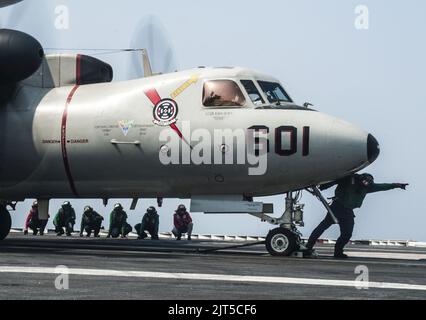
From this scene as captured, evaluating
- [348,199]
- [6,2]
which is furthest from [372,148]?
[6,2]

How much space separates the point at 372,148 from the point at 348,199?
155 centimetres

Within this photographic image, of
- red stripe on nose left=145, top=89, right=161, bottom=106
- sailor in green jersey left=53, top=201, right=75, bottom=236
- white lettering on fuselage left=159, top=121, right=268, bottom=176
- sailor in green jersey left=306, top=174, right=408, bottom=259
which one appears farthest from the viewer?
sailor in green jersey left=53, top=201, right=75, bottom=236

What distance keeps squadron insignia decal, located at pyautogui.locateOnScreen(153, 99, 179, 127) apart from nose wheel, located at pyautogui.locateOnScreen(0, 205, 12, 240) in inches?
307

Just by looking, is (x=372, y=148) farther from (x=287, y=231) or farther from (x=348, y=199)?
(x=287, y=231)

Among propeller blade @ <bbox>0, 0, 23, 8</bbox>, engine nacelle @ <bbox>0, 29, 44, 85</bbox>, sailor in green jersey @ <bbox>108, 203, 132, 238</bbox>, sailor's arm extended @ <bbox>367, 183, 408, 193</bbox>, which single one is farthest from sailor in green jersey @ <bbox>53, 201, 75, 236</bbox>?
sailor's arm extended @ <bbox>367, 183, 408, 193</bbox>

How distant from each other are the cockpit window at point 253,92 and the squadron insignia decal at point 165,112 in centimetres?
168

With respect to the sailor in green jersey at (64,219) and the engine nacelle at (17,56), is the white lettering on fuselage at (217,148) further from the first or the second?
the sailor in green jersey at (64,219)

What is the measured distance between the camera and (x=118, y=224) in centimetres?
3195

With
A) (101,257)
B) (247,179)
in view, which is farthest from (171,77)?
(101,257)

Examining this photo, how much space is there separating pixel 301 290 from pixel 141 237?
21330 millimetres

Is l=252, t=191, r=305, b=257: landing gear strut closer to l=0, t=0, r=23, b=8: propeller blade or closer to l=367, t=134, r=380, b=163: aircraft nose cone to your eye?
l=367, t=134, r=380, b=163: aircraft nose cone

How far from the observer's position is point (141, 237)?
31.6m

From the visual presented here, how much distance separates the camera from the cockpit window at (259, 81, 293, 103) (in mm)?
18703
